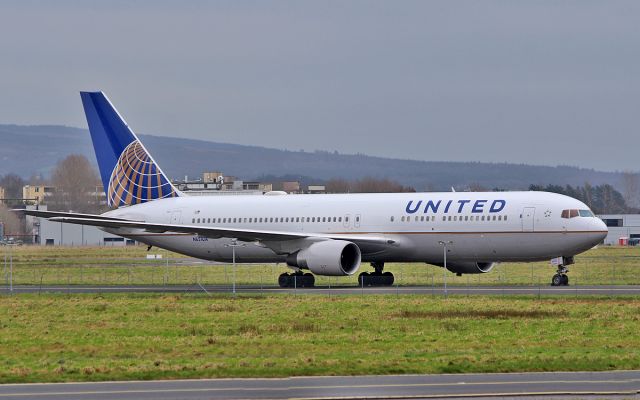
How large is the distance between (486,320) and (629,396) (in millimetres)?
15492

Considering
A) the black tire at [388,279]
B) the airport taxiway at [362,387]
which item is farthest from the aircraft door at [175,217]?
the airport taxiway at [362,387]

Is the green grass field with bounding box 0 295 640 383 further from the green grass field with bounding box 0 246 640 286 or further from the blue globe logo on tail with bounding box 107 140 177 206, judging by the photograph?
the blue globe logo on tail with bounding box 107 140 177 206

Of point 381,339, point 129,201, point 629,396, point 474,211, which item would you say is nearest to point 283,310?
point 381,339

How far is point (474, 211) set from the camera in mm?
56062

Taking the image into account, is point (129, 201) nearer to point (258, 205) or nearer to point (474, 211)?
point (258, 205)

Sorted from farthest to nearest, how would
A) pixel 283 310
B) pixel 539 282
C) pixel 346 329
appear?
pixel 539 282, pixel 283 310, pixel 346 329

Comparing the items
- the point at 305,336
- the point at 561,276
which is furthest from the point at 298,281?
the point at 305,336

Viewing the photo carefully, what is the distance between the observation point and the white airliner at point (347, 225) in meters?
55.2

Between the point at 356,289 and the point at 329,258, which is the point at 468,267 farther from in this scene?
the point at 329,258

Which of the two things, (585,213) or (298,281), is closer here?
(585,213)

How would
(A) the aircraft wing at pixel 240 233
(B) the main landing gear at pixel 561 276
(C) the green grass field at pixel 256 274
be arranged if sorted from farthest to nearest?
(C) the green grass field at pixel 256 274
(A) the aircraft wing at pixel 240 233
(B) the main landing gear at pixel 561 276

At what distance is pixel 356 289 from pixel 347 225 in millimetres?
5293

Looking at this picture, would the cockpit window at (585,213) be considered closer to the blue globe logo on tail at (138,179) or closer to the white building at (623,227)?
the blue globe logo on tail at (138,179)

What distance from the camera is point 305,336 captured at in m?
33.8
